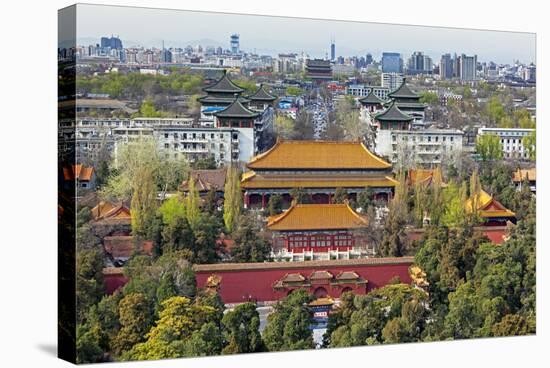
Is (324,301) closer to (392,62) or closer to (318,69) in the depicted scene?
(318,69)

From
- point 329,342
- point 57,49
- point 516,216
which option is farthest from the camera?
point 516,216

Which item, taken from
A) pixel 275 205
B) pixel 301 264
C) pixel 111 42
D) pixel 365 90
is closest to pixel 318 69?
pixel 365 90

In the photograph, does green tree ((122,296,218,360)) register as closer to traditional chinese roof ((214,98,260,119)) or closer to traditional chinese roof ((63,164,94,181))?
traditional chinese roof ((63,164,94,181))

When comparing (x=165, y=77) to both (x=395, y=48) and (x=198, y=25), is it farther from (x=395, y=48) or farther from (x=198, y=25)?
(x=395, y=48)

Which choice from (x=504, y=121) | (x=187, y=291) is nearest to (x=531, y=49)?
(x=504, y=121)

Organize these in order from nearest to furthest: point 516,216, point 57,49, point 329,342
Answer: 1. point 57,49
2. point 329,342
3. point 516,216

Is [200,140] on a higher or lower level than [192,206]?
higher

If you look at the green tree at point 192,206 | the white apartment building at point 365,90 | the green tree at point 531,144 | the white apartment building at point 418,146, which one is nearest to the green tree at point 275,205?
the green tree at point 192,206
